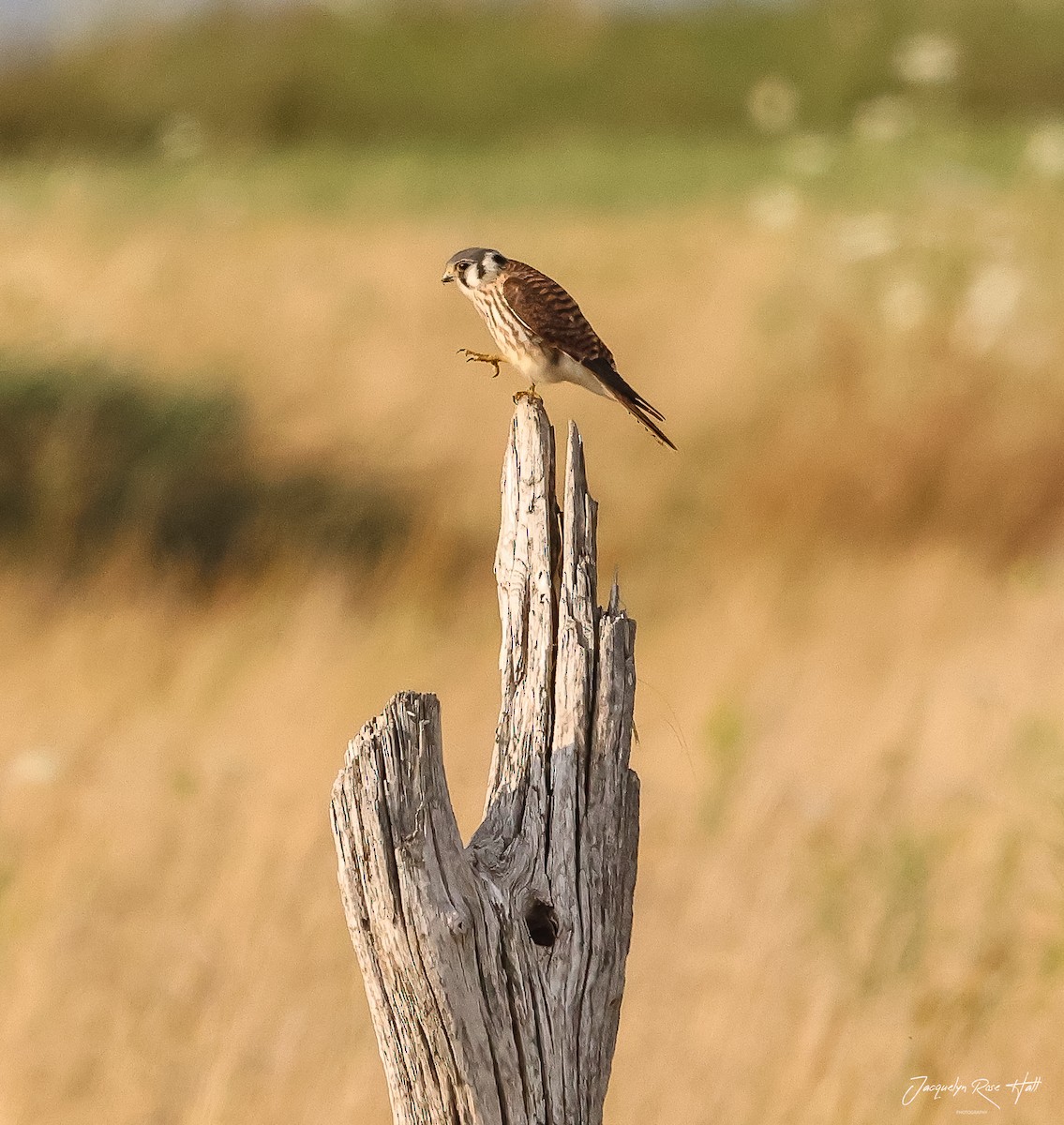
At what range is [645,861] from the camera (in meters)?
5.52

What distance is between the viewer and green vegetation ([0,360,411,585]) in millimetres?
9422

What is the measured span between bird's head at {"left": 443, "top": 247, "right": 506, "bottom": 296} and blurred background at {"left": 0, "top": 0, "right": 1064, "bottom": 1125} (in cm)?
211

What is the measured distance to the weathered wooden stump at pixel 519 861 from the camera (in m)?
2.07

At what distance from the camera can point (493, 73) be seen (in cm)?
3641

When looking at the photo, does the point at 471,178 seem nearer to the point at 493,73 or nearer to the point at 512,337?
the point at 493,73

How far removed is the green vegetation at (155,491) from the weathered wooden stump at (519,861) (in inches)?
289

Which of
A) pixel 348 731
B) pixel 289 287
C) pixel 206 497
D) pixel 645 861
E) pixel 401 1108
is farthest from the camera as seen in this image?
pixel 289 287

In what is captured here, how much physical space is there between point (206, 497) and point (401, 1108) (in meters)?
8.25

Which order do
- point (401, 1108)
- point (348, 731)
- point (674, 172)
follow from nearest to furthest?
point (401, 1108), point (348, 731), point (674, 172)

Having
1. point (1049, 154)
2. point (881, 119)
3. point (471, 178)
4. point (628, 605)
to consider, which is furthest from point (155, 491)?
point (471, 178)

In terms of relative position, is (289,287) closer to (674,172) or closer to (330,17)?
(674,172)

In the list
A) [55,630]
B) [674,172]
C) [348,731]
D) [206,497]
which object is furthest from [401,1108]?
[674,172]

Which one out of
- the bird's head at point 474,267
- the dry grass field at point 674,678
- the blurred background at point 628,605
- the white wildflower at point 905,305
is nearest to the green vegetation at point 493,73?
the blurred background at point 628,605

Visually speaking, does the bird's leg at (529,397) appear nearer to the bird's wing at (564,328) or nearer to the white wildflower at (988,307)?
the bird's wing at (564,328)
